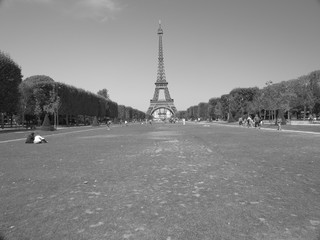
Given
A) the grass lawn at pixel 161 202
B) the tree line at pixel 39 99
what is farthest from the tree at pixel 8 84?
the grass lawn at pixel 161 202

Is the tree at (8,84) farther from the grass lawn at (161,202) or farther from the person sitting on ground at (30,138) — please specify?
the grass lawn at (161,202)

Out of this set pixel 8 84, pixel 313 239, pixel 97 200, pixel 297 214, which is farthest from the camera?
pixel 8 84

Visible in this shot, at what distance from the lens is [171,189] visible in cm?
697

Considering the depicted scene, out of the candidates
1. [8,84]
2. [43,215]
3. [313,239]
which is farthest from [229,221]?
[8,84]

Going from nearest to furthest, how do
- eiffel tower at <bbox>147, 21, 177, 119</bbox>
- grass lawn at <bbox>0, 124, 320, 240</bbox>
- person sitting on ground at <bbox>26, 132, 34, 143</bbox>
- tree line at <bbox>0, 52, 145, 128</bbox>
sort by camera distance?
grass lawn at <bbox>0, 124, 320, 240</bbox> < person sitting on ground at <bbox>26, 132, 34, 143</bbox> < tree line at <bbox>0, 52, 145, 128</bbox> < eiffel tower at <bbox>147, 21, 177, 119</bbox>

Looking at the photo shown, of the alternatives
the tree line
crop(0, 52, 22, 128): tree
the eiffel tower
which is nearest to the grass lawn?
crop(0, 52, 22, 128): tree

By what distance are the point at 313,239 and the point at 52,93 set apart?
2662 inches

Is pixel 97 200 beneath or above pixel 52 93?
beneath

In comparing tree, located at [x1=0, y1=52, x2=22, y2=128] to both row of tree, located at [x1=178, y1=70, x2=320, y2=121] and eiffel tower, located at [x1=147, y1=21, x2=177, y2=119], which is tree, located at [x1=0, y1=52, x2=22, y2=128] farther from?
eiffel tower, located at [x1=147, y1=21, x2=177, y2=119]

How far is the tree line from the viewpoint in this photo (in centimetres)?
4753

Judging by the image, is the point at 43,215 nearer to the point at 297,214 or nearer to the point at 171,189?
the point at 171,189

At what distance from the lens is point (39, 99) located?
6612 cm

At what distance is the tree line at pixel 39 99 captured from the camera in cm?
4753

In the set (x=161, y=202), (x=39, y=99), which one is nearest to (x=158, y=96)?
(x=39, y=99)
